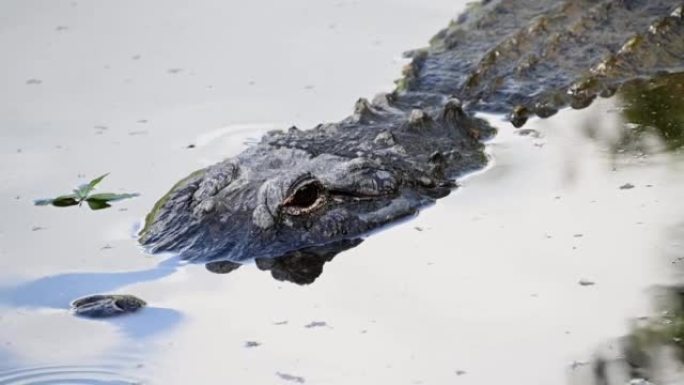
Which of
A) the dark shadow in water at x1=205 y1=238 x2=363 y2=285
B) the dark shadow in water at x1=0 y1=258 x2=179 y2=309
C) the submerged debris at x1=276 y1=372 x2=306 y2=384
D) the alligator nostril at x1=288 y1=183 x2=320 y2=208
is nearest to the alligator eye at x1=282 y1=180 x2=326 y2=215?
the alligator nostril at x1=288 y1=183 x2=320 y2=208

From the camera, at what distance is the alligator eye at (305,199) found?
7180mm

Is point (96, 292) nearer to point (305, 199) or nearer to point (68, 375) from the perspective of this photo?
point (68, 375)

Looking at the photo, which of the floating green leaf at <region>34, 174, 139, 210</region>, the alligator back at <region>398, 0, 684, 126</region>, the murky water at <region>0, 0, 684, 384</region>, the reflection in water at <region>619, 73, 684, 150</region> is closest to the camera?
the murky water at <region>0, 0, 684, 384</region>

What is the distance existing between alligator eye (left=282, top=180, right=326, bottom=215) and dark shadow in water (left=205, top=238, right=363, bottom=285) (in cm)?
23

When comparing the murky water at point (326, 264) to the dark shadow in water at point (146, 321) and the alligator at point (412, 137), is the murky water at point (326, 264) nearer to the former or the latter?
the dark shadow in water at point (146, 321)

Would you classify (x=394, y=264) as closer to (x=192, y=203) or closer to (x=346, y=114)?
(x=192, y=203)

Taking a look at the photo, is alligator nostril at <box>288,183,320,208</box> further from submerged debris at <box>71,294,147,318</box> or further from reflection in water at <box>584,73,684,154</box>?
reflection in water at <box>584,73,684,154</box>

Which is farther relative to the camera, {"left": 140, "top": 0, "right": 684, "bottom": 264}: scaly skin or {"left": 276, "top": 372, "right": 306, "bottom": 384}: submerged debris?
{"left": 140, "top": 0, "right": 684, "bottom": 264}: scaly skin

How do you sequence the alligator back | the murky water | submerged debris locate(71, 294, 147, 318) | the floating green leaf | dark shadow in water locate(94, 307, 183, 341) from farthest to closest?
the alligator back, the floating green leaf, submerged debris locate(71, 294, 147, 318), dark shadow in water locate(94, 307, 183, 341), the murky water

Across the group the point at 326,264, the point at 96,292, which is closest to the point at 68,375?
the point at 96,292

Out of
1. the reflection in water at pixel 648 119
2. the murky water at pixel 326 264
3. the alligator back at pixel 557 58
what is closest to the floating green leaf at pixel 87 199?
the murky water at pixel 326 264

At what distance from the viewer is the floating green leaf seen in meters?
7.93

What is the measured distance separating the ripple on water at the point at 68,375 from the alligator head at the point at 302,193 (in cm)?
126

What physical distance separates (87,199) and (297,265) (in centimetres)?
161
